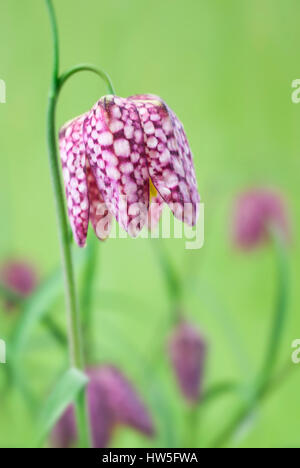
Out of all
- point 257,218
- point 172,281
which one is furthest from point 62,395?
point 257,218

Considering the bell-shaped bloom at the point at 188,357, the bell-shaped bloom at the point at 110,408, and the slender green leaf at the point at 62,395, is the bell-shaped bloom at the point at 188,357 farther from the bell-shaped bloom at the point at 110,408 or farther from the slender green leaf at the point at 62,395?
the slender green leaf at the point at 62,395

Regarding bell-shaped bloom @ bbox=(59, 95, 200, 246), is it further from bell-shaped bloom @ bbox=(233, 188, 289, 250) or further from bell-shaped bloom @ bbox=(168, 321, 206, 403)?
bell-shaped bloom @ bbox=(233, 188, 289, 250)

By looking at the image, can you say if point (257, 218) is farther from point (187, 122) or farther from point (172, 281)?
point (187, 122)

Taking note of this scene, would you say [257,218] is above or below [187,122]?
below

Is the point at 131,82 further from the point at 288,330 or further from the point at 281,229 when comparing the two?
the point at 288,330

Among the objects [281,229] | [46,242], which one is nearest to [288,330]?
[281,229]

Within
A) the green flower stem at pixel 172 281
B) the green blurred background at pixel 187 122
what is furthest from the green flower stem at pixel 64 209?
the green blurred background at pixel 187 122
